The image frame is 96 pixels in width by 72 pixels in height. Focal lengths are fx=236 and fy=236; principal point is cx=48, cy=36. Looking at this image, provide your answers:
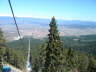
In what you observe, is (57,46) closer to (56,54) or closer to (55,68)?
(56,54)

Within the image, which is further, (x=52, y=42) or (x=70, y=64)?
(x=70, y=64)

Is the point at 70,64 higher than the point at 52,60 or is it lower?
lower

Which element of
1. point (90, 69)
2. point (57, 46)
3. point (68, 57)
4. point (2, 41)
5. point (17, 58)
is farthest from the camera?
point (17, 58)

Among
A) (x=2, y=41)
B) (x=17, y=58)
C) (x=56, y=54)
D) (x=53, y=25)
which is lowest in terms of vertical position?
(x=17, y=58)

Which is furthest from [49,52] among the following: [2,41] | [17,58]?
[17,58]

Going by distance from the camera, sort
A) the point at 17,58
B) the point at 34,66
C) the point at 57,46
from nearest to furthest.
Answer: the point at 57,46 < the point at 34,66 < the point at 17,58

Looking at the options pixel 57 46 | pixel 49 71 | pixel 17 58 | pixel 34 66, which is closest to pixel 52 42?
pixel 57 46
